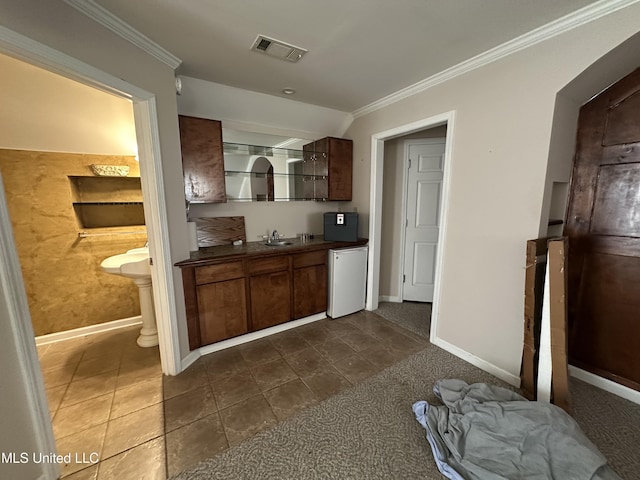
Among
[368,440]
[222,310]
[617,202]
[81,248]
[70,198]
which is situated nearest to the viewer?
[368,440]

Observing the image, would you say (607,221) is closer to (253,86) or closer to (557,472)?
(557,472)

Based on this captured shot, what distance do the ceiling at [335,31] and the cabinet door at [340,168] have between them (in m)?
0.87

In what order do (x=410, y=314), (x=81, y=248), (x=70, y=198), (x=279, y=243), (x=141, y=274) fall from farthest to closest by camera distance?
1. (x=410, y=314)
2. (x=279, y=243)
3. (x=81, y=248)
4. (x=70, y=198)
5. (x=141, y=274)

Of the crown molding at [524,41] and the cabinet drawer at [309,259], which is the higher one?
the crown molding at [524,41]

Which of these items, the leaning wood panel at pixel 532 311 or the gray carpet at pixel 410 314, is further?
the gray carpet at pixel 410 314

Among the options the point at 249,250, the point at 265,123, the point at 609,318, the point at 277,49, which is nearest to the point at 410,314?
the point at 609,318

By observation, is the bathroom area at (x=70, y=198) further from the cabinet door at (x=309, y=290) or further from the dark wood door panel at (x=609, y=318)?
the dark wood door panel at (x=609, y=318)

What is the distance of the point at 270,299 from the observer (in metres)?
2.61

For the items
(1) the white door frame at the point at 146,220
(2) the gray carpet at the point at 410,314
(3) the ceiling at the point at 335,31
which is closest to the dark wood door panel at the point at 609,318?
(2) the gray carpet at the point at 410,314

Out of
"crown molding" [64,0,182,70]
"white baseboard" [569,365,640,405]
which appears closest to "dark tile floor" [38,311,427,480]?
"white baseboard" [569,365,640,405]

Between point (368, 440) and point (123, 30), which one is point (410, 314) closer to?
point (368, 440)

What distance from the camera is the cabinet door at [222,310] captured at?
7.43ft

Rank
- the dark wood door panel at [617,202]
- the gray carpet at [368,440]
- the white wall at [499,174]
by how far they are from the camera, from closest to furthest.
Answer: the gray carpet at [368,440], the white wall at [499,174], the dark wood door panel at [617,202]

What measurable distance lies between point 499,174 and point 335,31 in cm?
152
